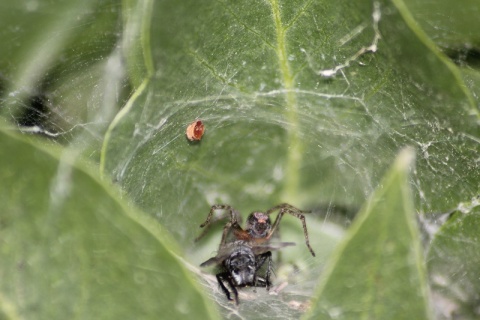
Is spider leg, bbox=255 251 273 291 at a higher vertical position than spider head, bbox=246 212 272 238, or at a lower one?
lower

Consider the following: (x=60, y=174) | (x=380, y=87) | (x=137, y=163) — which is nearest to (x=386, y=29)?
(x=380, y=87)

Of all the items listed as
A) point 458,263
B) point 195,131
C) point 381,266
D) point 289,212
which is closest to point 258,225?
point 289,212

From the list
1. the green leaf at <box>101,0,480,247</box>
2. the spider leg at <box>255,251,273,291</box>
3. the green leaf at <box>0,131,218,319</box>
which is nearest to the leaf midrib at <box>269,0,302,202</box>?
the green leaf at <box>101,0,480,247</box>

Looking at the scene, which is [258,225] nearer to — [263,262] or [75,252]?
[263,262]

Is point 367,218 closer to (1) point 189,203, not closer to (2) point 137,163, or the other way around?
(2) point 137,163

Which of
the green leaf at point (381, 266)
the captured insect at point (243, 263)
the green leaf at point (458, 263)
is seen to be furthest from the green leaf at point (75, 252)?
the captured insect at point (243, 263)

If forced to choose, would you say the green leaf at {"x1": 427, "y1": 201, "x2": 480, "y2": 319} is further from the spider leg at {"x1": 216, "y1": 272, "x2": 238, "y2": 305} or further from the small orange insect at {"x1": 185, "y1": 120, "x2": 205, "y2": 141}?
the small orange insect at {"x1": 185, "y1": 120, "x2": 205, "y2": 141}

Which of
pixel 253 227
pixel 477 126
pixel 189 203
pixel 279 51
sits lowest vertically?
pixel 253 227
